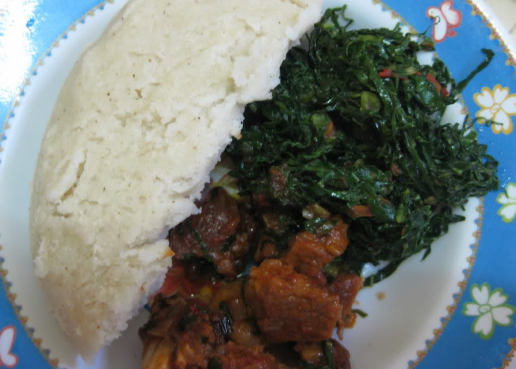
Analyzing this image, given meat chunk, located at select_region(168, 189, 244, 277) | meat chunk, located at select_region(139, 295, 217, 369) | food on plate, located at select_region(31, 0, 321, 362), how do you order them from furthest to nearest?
1. meat chunk, located at select_region(168, 189, 244, 277)
2. meat chunk, located at select_region(139, 295, 217, 369)
3. food on plate, located at select_region(31, 0, 321, 362)

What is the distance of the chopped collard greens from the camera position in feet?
8.96

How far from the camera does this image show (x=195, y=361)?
8.21 feet

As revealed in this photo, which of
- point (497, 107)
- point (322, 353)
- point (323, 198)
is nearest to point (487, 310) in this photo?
point (322, 353)

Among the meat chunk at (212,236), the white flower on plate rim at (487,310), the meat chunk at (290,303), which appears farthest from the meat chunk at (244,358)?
the white flower on plate rim at (487,310)

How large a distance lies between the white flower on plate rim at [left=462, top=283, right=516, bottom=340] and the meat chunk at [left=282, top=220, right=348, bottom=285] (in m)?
0.90

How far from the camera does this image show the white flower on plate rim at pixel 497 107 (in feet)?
9.02

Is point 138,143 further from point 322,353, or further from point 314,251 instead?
point 322,353

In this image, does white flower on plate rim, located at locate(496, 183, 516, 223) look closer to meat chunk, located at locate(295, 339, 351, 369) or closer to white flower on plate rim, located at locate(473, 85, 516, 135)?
white flower on plate rim, located at locate(473, 85, 516, 135)

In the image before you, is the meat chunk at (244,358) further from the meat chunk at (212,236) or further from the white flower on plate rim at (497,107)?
the white flower on plate rim at (497,107)

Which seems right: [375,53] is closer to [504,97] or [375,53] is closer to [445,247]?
[504,97]

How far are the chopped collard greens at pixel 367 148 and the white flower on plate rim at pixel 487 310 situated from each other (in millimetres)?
452

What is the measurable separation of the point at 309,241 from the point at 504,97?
170 centimetres

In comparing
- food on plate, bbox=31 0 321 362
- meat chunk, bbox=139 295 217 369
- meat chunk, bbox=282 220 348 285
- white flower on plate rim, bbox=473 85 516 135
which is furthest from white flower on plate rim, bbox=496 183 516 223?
meat chunk, bbox=139 295 217 369

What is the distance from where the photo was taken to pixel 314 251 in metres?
2.66
